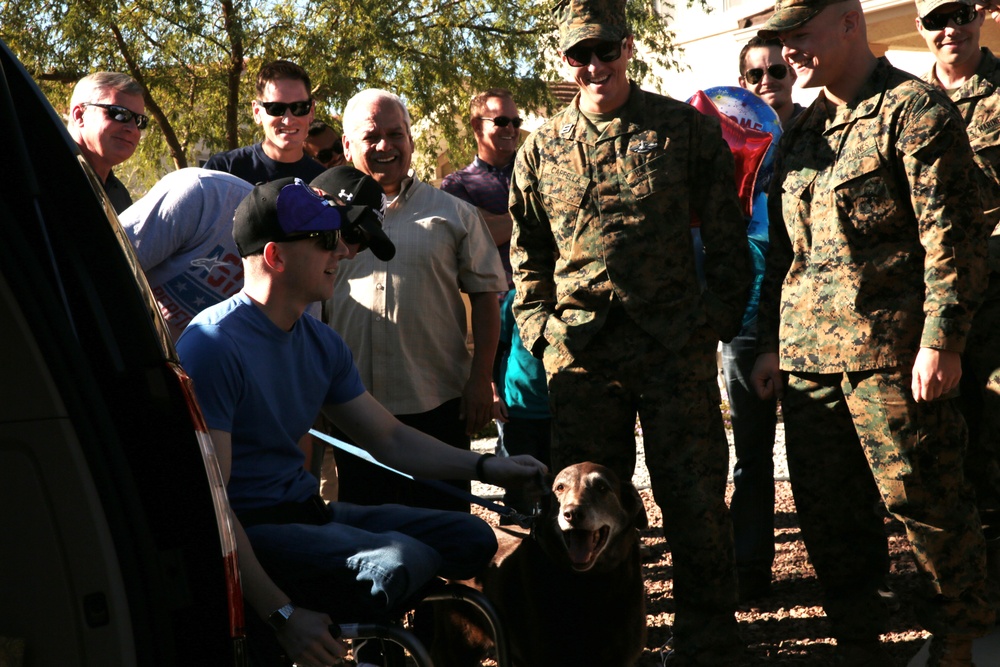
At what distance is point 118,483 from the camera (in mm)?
1910

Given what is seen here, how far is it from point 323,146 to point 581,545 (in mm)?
4092

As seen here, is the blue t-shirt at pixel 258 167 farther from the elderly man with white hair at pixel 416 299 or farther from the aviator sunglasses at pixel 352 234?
the aviator sunglasses at pixel 352 234

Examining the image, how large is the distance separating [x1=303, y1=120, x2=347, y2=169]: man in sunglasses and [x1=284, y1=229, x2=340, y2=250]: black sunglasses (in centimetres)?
388

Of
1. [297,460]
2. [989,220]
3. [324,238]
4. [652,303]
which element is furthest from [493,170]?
[297,460]

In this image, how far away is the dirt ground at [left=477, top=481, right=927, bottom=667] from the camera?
438 centimetres

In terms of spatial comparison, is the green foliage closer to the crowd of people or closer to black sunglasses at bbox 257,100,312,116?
black sunglasses at bbox 257,100,312,116

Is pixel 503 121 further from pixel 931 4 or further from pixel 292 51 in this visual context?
pixel 292 51

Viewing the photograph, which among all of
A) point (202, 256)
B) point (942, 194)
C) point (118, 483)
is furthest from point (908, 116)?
point (118, 483)

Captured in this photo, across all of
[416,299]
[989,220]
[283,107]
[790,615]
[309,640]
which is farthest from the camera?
[283,107]

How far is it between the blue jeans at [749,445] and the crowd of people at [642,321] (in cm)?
3

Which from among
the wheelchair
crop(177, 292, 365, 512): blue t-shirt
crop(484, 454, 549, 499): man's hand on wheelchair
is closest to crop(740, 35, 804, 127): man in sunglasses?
crop(484, 454, 549, 499): man's hand on wheelchair

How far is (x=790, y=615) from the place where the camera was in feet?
15.9

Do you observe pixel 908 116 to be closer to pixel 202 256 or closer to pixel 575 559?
pixel 575 559

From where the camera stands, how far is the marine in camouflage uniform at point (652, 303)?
4137mm
